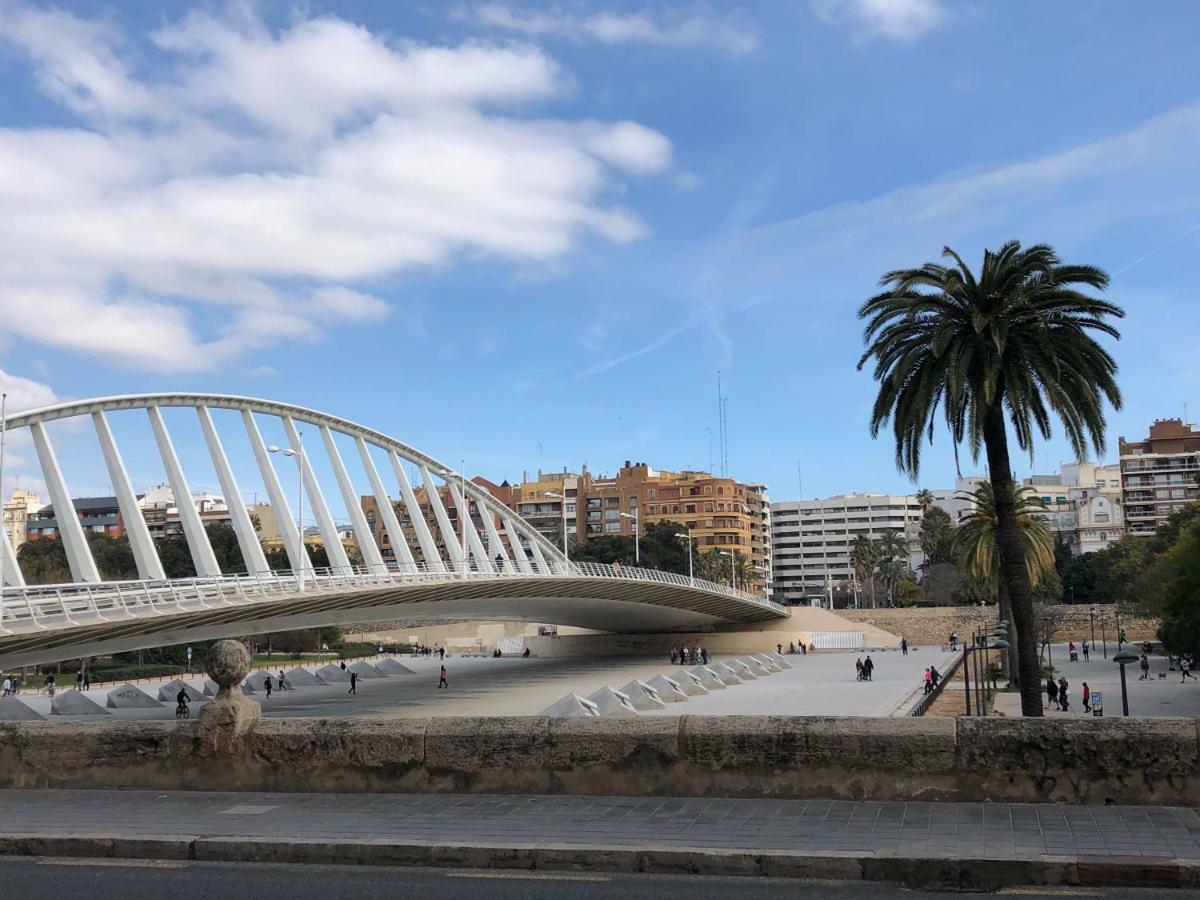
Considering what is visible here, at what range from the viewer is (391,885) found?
307 inches

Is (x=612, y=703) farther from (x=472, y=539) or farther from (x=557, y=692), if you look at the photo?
(x=472, y=539)

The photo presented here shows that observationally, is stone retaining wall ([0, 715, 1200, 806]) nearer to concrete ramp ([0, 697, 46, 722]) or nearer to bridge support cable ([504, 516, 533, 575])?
concrete ramp ([0, 697, 46, 722])

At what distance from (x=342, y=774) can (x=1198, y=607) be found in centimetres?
4348

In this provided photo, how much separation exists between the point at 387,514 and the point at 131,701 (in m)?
14.9

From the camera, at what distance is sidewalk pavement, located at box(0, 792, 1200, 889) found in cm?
750

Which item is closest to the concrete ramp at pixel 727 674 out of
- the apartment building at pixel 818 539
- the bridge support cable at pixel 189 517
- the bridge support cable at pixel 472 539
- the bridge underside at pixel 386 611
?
the bridge underside at pixel 386 611

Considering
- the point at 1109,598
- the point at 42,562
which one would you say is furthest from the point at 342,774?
the point at 1109,598

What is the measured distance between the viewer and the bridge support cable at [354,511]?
51.7m

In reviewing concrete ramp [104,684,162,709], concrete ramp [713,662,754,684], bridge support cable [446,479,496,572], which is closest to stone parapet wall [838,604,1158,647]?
concrete ramp [713,662,754,684]

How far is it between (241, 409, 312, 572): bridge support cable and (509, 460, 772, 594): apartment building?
4106 inches

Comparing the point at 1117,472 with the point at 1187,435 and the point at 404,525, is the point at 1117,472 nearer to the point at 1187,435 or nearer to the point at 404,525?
the point at 1187,435

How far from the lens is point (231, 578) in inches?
1404

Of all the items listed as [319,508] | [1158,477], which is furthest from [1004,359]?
[1158,477]

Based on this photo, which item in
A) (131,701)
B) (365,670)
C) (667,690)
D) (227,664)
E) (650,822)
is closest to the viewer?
(650,822)
